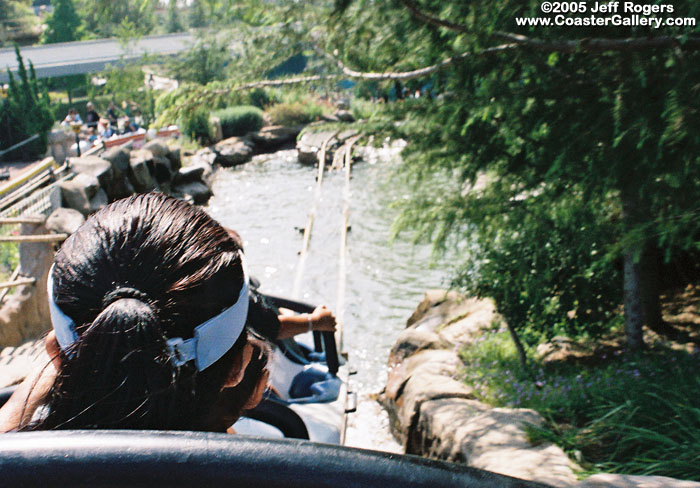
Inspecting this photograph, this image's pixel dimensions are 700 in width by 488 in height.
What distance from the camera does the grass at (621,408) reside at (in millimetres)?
2885

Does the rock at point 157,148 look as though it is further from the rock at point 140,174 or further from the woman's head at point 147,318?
the woman's head at point 147,318

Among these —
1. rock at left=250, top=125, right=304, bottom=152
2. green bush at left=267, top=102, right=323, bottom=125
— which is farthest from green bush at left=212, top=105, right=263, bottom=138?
green bush at left=267, top=102, right=323, bottom=125

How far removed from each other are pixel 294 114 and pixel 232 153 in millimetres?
5088

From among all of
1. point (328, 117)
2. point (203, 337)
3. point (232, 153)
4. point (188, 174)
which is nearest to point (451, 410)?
point (203, 337)

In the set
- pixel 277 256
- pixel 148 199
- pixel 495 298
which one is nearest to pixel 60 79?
pixel 277 256

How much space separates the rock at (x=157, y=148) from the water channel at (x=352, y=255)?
179cm

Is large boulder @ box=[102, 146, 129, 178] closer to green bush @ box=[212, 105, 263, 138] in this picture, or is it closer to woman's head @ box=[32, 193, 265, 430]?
green bush @ box=[212, 105, 263, 138]

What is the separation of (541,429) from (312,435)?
1.72m

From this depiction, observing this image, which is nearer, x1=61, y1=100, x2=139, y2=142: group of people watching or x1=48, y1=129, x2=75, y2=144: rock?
x1=48, y1=129, x2=75, y2=144: rock

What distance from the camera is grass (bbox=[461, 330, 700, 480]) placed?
2.88 m

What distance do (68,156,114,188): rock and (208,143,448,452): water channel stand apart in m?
2.63

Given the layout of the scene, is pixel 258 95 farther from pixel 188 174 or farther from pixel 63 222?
pixel 63 222

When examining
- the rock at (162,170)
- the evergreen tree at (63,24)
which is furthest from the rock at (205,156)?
the evergreen tree at (63,24)

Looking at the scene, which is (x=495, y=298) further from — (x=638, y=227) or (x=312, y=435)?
(x=312, y=435)
